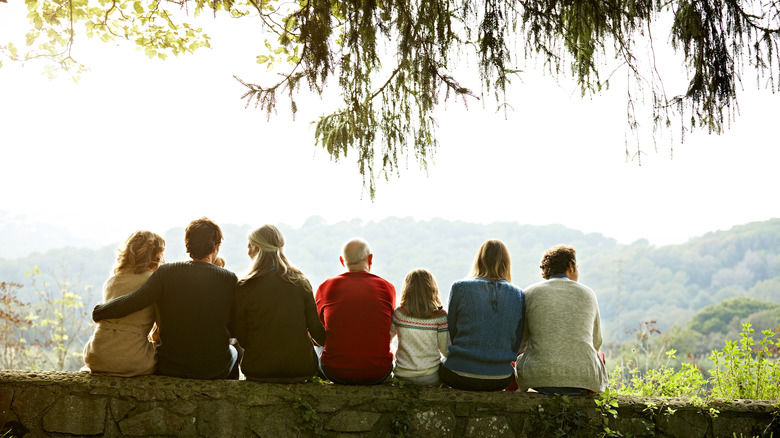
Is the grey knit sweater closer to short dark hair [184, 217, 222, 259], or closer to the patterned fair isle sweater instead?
the patterned fair isle sweater

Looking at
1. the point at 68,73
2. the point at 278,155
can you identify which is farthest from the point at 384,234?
the point at 68,73

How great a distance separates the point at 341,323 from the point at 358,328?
103mm

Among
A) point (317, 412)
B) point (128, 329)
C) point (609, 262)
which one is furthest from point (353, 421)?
point (609, 262)

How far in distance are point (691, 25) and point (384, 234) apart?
5079 centimetres

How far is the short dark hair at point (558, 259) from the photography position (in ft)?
12.4

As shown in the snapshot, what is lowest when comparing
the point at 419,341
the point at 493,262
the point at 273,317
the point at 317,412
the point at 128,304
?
the point at 317,412

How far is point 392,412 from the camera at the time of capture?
3594 mm

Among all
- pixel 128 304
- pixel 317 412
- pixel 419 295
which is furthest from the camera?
pixel 419 295

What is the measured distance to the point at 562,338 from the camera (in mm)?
3604

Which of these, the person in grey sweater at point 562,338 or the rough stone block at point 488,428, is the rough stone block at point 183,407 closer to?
the rough stone block at point 488,428

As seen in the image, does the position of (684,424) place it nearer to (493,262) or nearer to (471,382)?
(471,382)

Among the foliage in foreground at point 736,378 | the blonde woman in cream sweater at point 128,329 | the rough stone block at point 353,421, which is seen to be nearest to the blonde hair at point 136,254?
the blonde woman in cream sweater at point 128,329

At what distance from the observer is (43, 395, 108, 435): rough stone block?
346cm

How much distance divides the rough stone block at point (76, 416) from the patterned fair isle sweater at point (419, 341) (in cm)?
166
